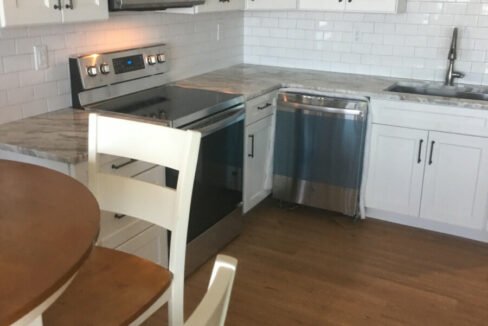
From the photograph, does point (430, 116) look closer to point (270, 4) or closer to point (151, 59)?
point (270, 4)

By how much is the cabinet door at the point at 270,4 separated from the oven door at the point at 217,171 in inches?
40.2

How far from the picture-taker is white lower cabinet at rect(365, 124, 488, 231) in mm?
3285

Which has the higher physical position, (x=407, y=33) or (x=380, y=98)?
(x=407, y=33)

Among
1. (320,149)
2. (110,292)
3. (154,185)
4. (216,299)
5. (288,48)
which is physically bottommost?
(320,149)

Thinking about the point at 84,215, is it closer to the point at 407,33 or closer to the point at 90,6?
the point at 90,6

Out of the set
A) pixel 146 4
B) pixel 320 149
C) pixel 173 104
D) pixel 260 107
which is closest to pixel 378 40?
pixel 320 149

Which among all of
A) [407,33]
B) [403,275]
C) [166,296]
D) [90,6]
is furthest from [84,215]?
[407,33]

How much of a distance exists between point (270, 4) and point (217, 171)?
1.47 metres

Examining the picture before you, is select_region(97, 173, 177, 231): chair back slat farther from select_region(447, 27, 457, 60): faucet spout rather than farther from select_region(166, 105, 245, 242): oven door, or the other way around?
select_region(447, 27, 457, 60): faucet spout

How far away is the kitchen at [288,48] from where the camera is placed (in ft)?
9.01

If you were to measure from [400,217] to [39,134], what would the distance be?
2393 millimetres

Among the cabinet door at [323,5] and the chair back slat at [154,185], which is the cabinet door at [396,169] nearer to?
the cabinet door at [323,5]

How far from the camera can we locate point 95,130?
5.61 feet

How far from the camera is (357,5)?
360 centimetres
